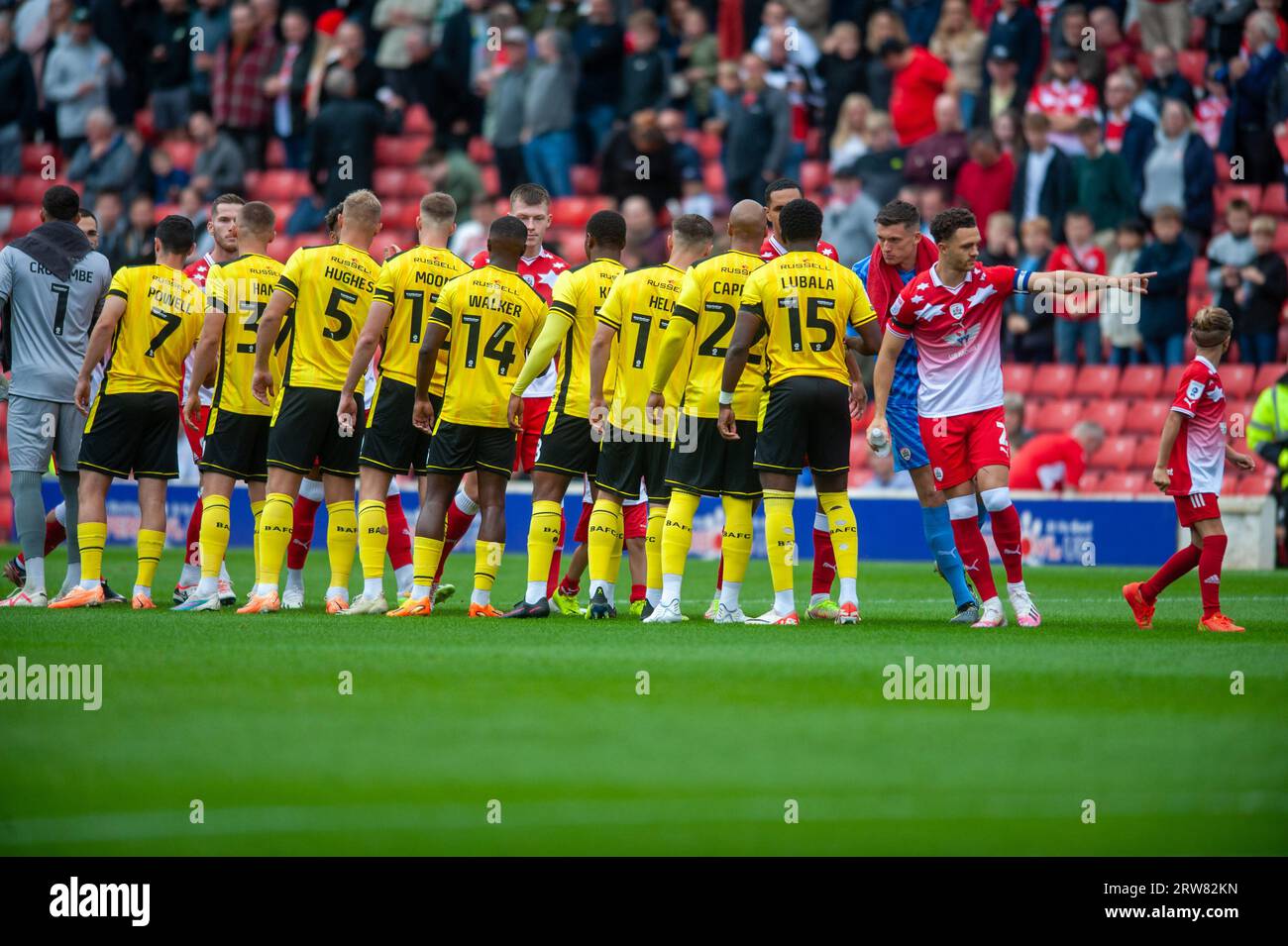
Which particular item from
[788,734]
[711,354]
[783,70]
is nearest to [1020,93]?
[783,70]

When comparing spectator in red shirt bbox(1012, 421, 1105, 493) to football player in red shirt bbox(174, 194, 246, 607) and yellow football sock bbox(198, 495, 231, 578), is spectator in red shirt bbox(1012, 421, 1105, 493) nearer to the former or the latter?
football player in red shirt bbox(174, 194, 246, 607)

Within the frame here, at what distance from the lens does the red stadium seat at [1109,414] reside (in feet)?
65.0

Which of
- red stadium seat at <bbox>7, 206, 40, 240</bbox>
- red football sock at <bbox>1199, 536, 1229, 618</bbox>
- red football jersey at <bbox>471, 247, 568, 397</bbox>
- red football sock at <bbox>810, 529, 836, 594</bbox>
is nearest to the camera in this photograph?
red football sock at <bbox>1199, 536, 1229, 618</bbox>

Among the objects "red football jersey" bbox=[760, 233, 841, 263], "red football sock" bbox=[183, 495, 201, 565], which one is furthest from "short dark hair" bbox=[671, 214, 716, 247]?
"red football sock" bbox=[183, 495, 201, 565]

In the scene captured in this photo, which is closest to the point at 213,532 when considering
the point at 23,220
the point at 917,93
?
the point at 917,93

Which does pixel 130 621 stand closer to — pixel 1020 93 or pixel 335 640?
pixel 335 640

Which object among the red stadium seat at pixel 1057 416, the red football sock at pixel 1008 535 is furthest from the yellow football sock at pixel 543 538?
the red stadium seat at pixel 1057 416

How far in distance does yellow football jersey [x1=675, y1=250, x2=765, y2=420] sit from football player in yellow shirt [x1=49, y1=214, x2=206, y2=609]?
136 inches

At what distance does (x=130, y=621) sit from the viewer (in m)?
10.1

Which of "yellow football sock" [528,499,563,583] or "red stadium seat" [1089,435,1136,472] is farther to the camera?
"red stadium seat" [1089,435,1136,472]

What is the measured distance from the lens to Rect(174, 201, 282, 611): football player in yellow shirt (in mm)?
11133

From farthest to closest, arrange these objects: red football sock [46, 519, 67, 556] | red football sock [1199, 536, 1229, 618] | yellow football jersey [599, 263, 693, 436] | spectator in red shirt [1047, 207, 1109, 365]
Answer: spectator in red shirt [1047, 207, 1109, 365] < red football sock [46, 519, 67, 556] < yellow football jersey [599, 263, 693, 436] < red football sock [1199, 536, 1229, 618]

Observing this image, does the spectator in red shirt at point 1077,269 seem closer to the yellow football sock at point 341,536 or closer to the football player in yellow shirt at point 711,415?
the football player in yellow shirt at point 711,415

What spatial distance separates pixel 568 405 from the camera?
1111 cm
